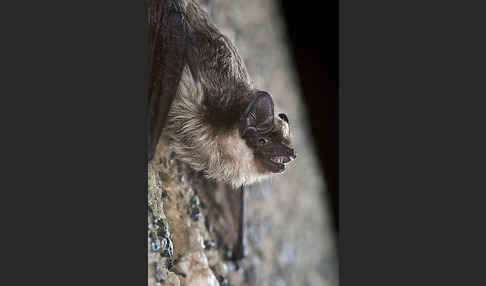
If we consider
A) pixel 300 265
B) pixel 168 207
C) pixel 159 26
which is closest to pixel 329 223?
pixel 300 265

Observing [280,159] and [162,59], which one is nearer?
[162,59]

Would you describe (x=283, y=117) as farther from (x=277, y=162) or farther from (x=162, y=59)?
(x=162, y=59)

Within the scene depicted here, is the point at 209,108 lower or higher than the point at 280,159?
higher

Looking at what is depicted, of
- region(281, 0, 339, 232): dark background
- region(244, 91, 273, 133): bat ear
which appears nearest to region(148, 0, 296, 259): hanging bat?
region(244, 91, 273, 133): bat ear

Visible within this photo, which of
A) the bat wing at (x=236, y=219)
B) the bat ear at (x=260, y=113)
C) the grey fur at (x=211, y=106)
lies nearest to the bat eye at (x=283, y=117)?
Result: the bat ear at (x=260, y=113)

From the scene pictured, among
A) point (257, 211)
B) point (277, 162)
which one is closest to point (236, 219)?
point (257, 211)

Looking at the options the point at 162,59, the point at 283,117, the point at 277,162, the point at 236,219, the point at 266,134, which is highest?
the point at 162,59
